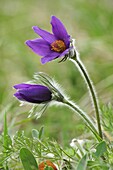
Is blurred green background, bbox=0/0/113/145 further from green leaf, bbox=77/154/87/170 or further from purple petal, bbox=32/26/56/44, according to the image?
green leaf, bbox=77/154/87/170

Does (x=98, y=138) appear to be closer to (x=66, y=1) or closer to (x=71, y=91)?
(x=71, y=91)

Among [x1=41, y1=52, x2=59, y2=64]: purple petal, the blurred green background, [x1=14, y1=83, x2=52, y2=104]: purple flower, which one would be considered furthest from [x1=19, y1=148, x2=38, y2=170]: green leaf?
the blurred green background

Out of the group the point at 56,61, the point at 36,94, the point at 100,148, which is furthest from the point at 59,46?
the point at 56,61

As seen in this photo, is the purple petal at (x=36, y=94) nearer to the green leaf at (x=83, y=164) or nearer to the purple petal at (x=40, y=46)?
the purple petal at (x=40, y=46)

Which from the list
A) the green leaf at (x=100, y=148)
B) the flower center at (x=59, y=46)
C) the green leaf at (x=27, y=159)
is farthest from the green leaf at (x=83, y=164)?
the flower center at (x=59, y=46)

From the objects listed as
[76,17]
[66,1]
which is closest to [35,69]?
[76,17]

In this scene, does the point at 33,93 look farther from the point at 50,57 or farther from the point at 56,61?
the point at 56,61
